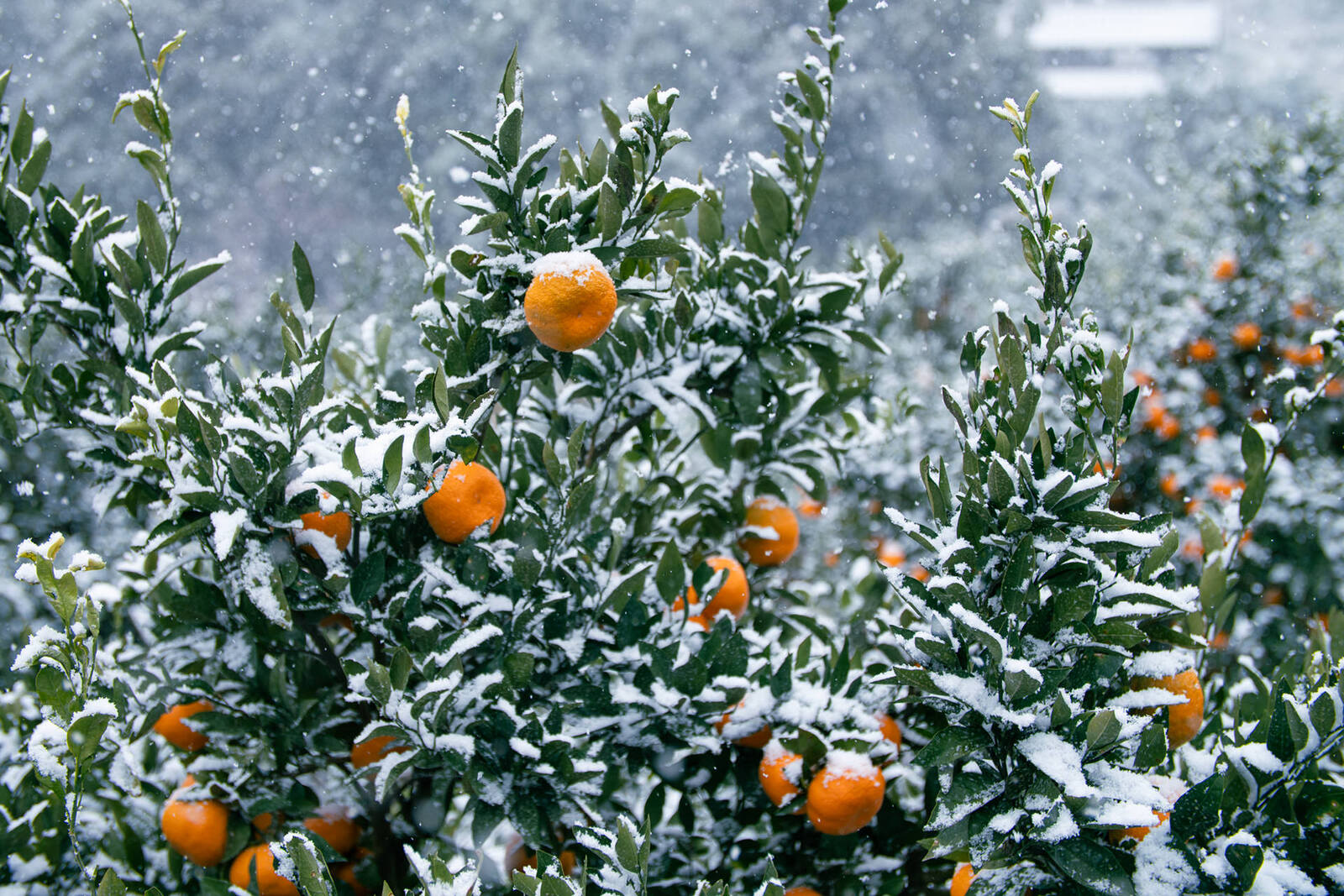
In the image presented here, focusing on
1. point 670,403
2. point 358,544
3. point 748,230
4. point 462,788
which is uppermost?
point 748,230

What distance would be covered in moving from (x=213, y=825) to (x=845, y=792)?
0.65 metres

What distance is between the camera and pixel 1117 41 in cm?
1989

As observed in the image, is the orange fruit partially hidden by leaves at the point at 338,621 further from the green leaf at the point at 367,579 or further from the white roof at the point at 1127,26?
the white roof at the point at 1127,26

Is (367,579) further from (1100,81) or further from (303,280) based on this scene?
(1100,81)

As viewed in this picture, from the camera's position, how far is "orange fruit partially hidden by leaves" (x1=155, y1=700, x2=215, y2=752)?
0.99 metres

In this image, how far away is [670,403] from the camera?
103cm

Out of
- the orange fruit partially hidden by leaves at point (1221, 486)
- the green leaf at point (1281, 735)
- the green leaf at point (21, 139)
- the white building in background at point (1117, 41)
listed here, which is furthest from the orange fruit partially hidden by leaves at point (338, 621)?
the white building in background at point (1117, 41)

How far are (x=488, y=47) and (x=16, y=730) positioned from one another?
9.76 meters

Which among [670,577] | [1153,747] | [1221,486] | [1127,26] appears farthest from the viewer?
[1127,26]

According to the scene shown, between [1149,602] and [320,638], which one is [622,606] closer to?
[320,638]

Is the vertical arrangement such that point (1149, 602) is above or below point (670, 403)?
below

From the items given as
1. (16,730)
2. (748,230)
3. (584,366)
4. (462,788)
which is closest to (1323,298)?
(748,230)

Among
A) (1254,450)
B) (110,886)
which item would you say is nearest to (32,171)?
(110,886)

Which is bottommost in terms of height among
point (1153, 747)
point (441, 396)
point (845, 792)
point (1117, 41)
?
point (845, 792)
